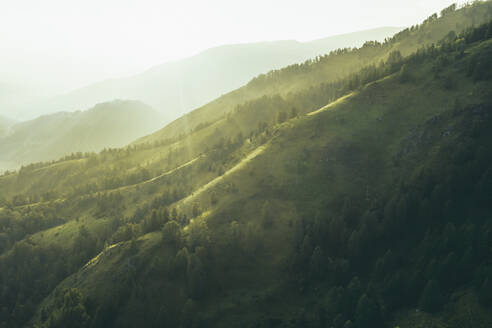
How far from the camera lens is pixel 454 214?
58.7 m

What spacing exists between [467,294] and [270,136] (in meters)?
83.3

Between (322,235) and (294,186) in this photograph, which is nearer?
(322,235)

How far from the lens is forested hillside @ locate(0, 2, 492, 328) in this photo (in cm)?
4781

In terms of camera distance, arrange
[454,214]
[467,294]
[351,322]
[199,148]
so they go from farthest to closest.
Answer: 1. [199,148]
2. [454,214]
3. [351,322]
4. [467,294]

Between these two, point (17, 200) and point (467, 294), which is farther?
point (17, 200)

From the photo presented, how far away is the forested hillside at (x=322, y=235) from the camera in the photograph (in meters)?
47.8

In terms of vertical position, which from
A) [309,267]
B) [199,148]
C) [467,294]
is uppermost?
[199,148]

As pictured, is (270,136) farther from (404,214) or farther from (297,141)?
(404,214)

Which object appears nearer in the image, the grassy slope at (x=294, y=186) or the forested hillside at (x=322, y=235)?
the forested hillside at (x=322, y=235)

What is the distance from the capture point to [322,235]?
2591 inches

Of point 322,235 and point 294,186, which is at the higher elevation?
point 294,186

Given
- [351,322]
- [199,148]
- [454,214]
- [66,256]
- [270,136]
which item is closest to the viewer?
[351,322]

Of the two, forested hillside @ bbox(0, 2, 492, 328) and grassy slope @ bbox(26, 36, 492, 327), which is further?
grassy slope @ bbox(26, 36, 492, 327)

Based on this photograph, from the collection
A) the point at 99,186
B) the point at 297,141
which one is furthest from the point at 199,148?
the point at 297,141
